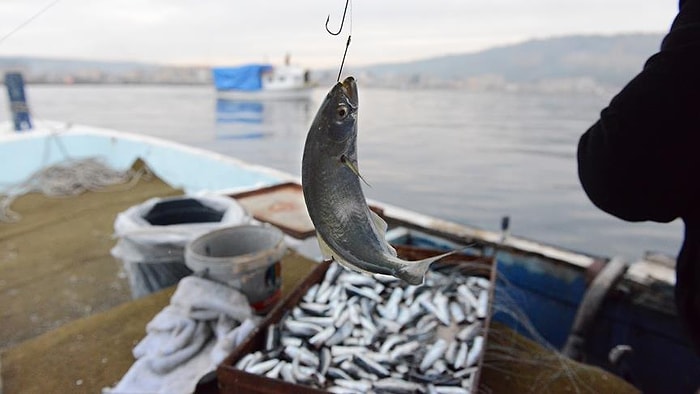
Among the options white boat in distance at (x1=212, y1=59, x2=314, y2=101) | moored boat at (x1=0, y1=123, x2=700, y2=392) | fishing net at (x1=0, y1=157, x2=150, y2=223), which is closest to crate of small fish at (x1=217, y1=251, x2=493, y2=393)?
moored boat at (x1=0, y1=123, x2=700, y2=392)

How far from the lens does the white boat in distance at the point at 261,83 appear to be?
43.3 m

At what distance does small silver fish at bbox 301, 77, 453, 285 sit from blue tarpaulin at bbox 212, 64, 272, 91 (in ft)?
146

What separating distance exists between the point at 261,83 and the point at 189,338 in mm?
43620

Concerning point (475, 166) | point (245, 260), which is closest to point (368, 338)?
point (245, 260)

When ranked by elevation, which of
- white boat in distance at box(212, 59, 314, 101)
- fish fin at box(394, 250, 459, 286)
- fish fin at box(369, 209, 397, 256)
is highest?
white boat in distance at box(212, 59, 314, 101)

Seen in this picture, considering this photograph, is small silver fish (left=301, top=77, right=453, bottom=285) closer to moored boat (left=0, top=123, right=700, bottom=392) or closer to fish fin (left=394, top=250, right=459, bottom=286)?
fish fin (left=394, top=250, right=459, bottom=286)

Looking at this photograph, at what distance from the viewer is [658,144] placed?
53.2 inches

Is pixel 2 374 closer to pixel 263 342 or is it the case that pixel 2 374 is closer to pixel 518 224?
pixel 263 342

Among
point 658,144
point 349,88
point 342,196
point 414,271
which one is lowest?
point 414,271

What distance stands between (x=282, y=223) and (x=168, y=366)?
5.66ft

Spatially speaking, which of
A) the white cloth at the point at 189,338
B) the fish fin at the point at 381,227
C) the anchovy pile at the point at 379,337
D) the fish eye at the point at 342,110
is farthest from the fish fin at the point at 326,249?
the white cloth at the point at 189,338

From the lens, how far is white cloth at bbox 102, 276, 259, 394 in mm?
2477

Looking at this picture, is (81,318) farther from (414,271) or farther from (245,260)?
(414,271)

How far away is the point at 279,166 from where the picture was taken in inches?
582
